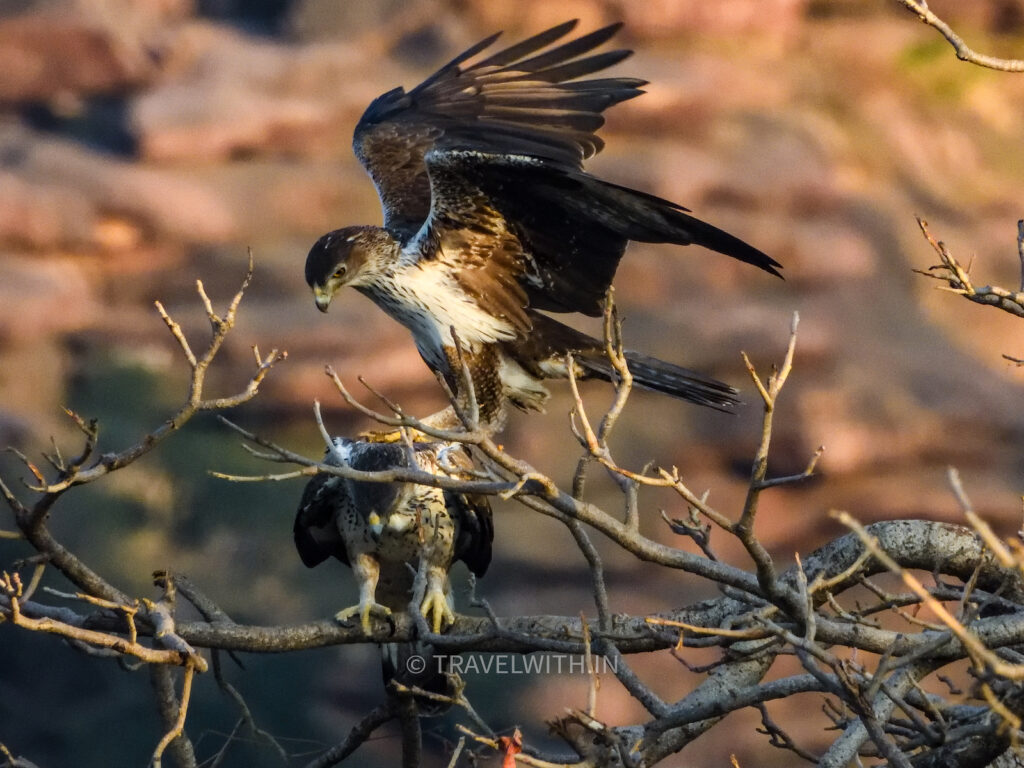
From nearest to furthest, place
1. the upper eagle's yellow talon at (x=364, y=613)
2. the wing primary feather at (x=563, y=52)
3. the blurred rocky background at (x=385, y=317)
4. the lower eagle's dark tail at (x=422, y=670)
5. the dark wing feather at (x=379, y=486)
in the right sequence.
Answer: the upper eagle's yellow talon at (x=364, y=613) → the dark wing feather at (x=379, y=486) → the lower eagle's dark tail at (x=422, y=670) → the wing primary feather at (x=563, y=52) → the blurred rocky background at (x=385, y=317)

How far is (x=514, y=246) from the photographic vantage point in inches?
134

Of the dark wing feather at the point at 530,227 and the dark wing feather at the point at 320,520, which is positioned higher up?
the dark wing feather at the point at 530,227

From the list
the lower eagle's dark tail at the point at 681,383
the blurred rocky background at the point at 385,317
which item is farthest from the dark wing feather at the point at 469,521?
the blurred rocky background at the point at 385,317

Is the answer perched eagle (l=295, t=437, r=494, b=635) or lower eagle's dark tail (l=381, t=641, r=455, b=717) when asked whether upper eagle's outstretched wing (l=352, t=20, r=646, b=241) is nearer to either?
perched eagle (l=295, t=437, r=494, b=635)

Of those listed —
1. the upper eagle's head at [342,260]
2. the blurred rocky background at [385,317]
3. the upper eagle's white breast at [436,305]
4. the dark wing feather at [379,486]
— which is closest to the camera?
the dark wing feather at [379,486]

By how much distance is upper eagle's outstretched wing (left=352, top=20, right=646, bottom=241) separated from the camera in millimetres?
3580

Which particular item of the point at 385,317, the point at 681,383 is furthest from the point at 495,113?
the point at 385,317

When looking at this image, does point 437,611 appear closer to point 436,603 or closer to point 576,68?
point 436,603

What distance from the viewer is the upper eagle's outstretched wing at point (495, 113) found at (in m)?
3.58

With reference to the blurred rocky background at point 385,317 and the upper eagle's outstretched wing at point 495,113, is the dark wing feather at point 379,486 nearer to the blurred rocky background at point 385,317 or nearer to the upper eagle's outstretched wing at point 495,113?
the upper eagle's outstretched wing at point 495,113

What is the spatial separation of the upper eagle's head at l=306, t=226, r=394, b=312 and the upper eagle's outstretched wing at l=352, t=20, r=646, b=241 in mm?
213

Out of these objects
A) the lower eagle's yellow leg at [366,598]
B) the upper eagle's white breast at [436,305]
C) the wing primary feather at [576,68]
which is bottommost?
the lower eagle's yellow leg at [366,598]

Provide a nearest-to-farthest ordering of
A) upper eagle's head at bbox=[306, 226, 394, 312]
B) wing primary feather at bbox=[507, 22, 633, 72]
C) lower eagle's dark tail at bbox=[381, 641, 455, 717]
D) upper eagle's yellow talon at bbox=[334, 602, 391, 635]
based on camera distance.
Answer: upper eagle's yellow talon at bbox=[334, 602, 391, 635], lower eagle's dark tail at bbox=[381, 641, 455, 717], upper eagle's head at bbox=[306, 226, 394, 312], wing primary feather at bbox=[507, 22, 633, 72]

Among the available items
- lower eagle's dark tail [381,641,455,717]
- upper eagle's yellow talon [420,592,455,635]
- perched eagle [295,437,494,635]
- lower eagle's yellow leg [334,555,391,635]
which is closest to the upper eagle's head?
perched eagle [295,437,494,635]
